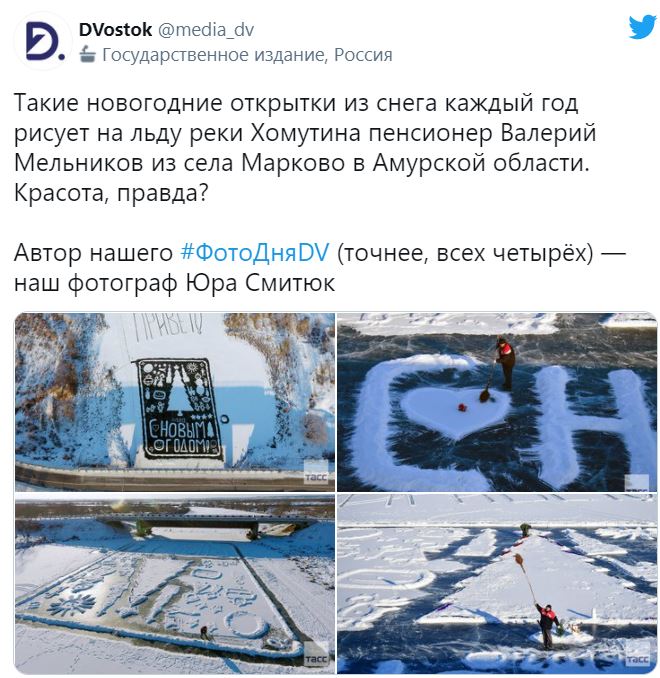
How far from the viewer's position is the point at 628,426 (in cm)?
389

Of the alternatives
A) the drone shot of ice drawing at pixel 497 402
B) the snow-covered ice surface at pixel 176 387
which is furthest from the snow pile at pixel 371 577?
the snow-covered ice surface at pixel 176 387

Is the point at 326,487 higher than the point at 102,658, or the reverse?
the point at 326,487

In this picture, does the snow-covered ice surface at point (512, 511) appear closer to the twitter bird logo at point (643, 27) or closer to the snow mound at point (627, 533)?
the snow mound at point (627, 533)

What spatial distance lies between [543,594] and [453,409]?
1.18 metres

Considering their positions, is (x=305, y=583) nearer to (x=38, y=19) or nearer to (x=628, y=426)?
(x=628, y=426)

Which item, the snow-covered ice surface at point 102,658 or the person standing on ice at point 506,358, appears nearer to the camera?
the snow-covered ice surface at point 102,658

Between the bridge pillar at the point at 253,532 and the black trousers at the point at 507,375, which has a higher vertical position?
the black trousers at the point at 507,375

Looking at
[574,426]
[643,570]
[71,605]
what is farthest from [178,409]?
[643,570]

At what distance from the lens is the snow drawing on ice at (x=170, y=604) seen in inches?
149

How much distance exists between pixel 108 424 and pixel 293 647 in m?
1.62

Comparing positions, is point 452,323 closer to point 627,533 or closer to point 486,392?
point 486,392

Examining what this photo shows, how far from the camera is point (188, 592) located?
151 inches

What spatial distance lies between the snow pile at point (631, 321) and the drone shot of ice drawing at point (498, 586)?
0.97 m

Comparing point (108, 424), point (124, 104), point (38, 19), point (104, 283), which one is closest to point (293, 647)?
point (108, 424)
